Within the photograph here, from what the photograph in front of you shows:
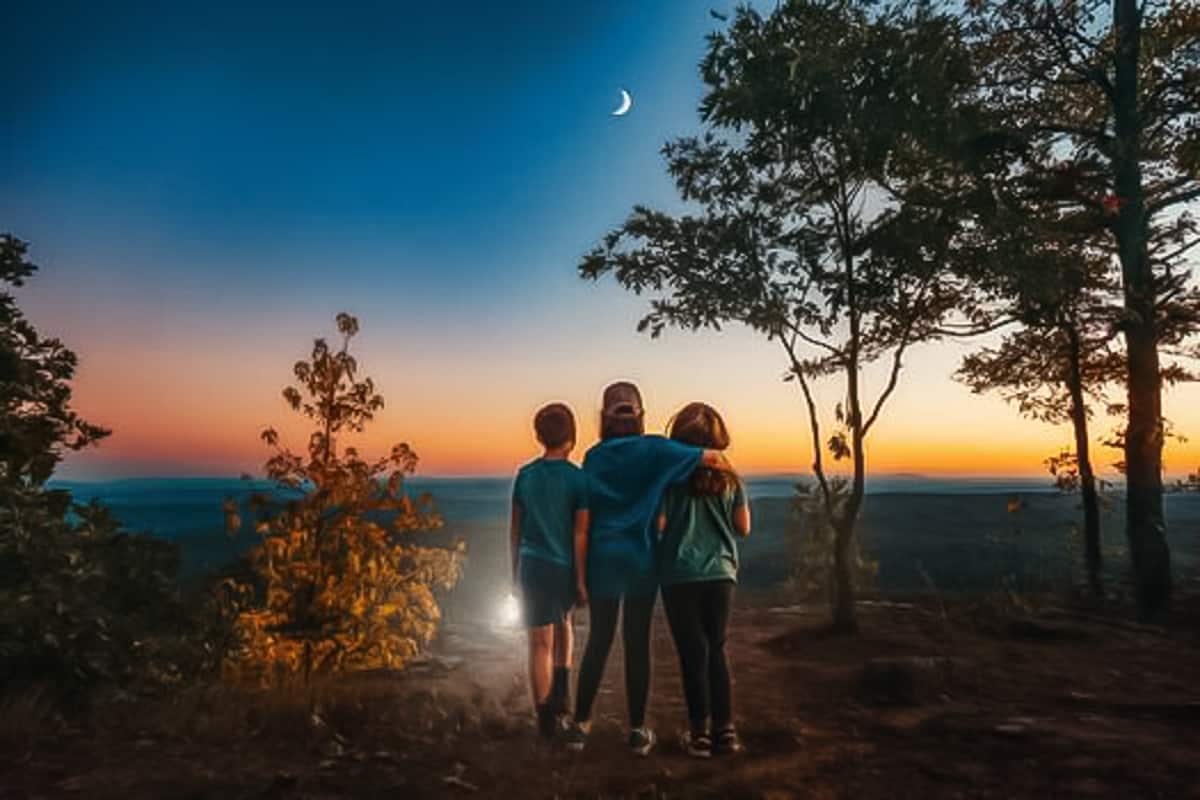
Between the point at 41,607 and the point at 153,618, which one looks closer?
the point at 41,607

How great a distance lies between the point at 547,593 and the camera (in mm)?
5863

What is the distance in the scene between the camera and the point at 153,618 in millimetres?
8312

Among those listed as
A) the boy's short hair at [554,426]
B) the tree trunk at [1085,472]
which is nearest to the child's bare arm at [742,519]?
the boy's short hair at [554,426]

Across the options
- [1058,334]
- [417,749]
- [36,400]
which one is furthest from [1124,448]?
[36,400]

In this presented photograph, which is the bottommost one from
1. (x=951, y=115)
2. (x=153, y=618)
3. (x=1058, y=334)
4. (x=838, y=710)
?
(x=838, y=710)

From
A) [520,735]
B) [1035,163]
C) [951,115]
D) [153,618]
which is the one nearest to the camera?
[520,735]

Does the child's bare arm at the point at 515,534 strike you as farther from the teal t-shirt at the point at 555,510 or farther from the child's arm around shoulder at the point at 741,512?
the child's arm around shoulder at the point at 741,512

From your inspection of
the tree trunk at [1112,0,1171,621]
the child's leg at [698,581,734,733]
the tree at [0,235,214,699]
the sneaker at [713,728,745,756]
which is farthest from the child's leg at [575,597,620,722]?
the tree trunk at [1112,0,1171,621]

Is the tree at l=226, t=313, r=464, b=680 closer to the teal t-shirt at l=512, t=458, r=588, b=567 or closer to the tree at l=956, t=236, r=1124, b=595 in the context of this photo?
the teal t-shirt at l=512, t=458, r=588, b=567

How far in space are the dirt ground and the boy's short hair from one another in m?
2.23

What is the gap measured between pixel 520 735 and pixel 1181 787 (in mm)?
4300

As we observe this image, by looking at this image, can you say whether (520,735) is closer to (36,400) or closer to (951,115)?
(36,400)

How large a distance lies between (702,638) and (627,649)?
55 cm

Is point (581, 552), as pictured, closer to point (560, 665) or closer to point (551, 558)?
point (551, 558)
